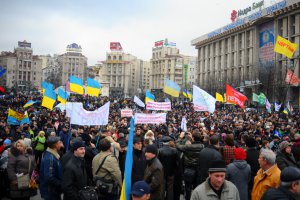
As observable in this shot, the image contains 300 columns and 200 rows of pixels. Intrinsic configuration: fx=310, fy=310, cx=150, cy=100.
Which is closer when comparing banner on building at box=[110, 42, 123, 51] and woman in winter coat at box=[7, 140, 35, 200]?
woman in winter coat at box=[7, 140, 35, 200]

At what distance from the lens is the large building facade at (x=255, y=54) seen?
151 ft

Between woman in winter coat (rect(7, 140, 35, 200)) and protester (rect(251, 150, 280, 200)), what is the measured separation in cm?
401

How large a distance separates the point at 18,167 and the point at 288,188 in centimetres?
459

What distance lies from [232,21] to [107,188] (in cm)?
6987

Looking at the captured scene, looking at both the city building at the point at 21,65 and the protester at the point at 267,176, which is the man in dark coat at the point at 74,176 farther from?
the city building at the point at 21,65

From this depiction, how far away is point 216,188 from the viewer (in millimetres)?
3725

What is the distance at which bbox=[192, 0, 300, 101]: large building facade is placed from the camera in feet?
151

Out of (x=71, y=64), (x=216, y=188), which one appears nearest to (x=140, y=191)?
(x=216, y=188)

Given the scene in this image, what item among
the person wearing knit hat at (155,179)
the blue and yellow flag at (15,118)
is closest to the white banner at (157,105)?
the blue and yellow flag at (15,118)

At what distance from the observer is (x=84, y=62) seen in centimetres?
15450

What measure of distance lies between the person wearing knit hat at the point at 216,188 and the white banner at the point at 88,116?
6632 millimetres

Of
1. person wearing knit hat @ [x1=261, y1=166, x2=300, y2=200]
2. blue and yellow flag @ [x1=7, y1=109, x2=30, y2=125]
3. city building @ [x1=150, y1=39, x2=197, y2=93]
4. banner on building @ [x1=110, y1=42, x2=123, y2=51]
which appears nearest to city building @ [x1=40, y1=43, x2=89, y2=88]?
banner on building @ [x1=110, y1=42, x2=123, y2=51]

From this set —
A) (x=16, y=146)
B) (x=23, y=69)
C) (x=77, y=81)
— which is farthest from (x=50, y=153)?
(x=23, y=69)

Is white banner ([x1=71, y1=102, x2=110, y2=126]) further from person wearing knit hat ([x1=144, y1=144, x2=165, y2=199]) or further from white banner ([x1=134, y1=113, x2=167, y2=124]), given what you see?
person wearing knit hat ([x1=144, y1=144, x2=165, y2=199])
